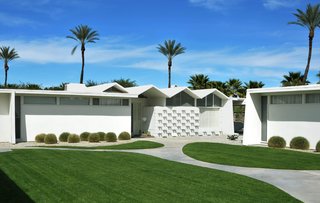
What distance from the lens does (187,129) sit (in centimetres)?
3275

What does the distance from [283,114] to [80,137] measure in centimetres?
1322

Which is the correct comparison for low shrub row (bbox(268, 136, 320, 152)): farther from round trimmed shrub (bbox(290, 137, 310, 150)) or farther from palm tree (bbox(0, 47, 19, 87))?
palm tree (bbox(0, 47, 19, 87))

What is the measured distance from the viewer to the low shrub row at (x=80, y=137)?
2486 centimetres

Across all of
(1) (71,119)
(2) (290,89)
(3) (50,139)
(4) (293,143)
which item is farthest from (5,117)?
(4) (293,143)

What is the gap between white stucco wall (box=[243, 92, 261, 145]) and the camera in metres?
24.2

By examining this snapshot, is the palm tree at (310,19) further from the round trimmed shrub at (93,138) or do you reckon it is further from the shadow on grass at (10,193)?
the shadow on grass at (10,193)

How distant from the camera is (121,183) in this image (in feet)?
36.3

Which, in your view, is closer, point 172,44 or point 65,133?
point 65,133

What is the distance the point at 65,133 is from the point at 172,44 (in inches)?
1138

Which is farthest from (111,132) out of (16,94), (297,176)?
(297,176)

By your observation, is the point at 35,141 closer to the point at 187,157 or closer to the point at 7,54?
the point at 187,157

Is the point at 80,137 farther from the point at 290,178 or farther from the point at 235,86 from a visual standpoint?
the point at 235,86

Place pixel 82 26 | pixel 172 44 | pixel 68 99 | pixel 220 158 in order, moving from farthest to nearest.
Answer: pixel 172 44, pixel 82 26, pixel 68 99, pixel 220 158

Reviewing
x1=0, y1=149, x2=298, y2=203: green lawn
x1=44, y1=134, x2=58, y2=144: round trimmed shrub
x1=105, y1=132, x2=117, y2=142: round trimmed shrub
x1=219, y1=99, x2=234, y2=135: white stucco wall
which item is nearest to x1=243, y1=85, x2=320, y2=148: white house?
x1=105, y1=132, x2=117, y2=142: round trimmed shrub
